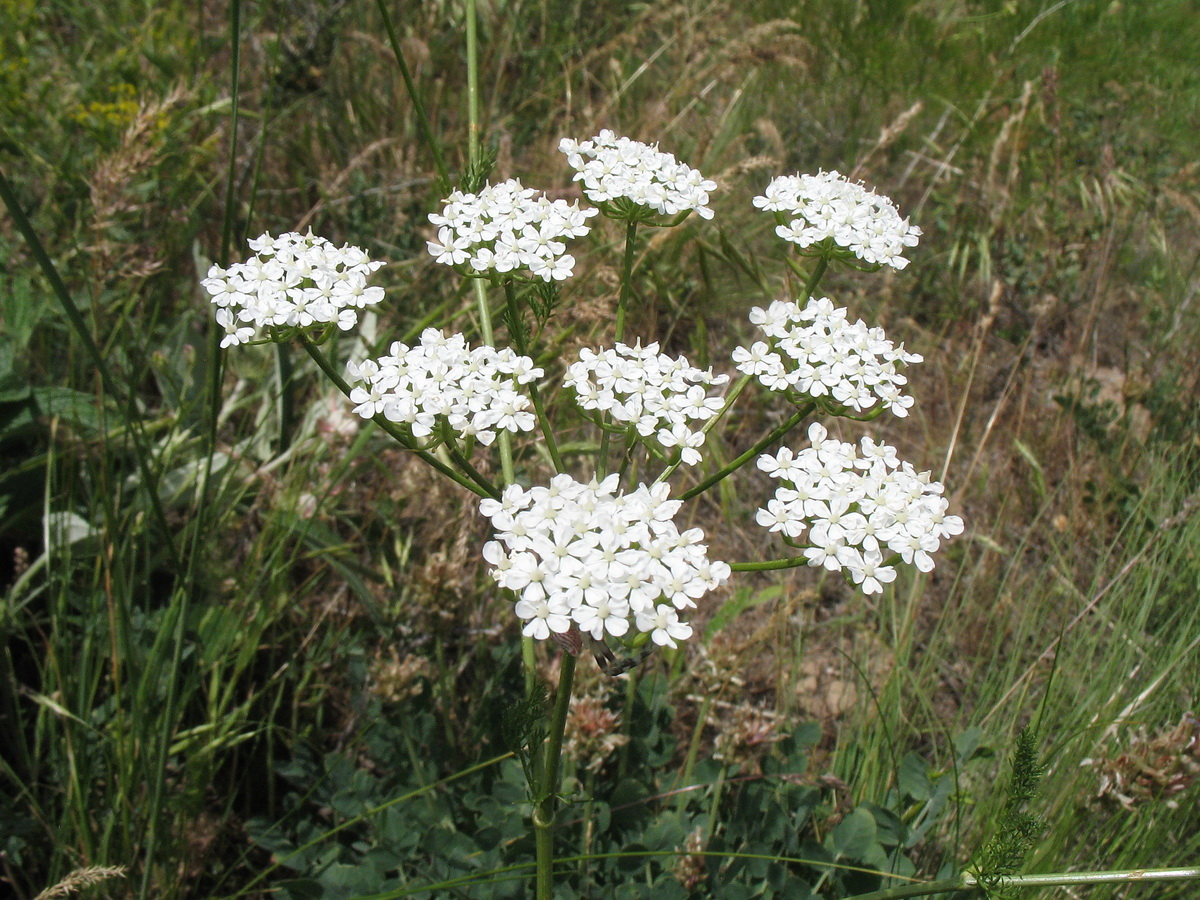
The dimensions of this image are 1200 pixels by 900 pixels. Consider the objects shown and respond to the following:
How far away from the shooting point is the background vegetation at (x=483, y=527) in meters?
1.94

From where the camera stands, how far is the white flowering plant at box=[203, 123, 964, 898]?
1176mm

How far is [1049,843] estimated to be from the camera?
1970mm

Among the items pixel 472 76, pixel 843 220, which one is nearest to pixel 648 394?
pixel 843 220

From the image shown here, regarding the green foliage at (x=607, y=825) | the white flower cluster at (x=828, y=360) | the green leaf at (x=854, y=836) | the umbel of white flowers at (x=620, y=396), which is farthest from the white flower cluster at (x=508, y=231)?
the green leaf at (x=854, y=836)

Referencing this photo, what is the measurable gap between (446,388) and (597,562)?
15.2 inches

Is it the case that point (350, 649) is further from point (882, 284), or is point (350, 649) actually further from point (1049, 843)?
point (882, 284)

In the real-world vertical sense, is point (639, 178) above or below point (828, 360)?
above

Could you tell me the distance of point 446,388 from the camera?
1.33 metres

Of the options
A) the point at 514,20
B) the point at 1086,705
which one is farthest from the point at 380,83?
the point at 1086,705

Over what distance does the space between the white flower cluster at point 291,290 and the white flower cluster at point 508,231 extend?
0.16 meters

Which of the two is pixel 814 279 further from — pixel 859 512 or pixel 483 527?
pixel 483 527

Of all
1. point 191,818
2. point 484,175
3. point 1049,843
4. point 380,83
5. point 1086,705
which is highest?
point 484,175

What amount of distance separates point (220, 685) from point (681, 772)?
4.08 feet

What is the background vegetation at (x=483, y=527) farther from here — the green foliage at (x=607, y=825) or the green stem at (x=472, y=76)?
the green stem at (x=472, y=76)
